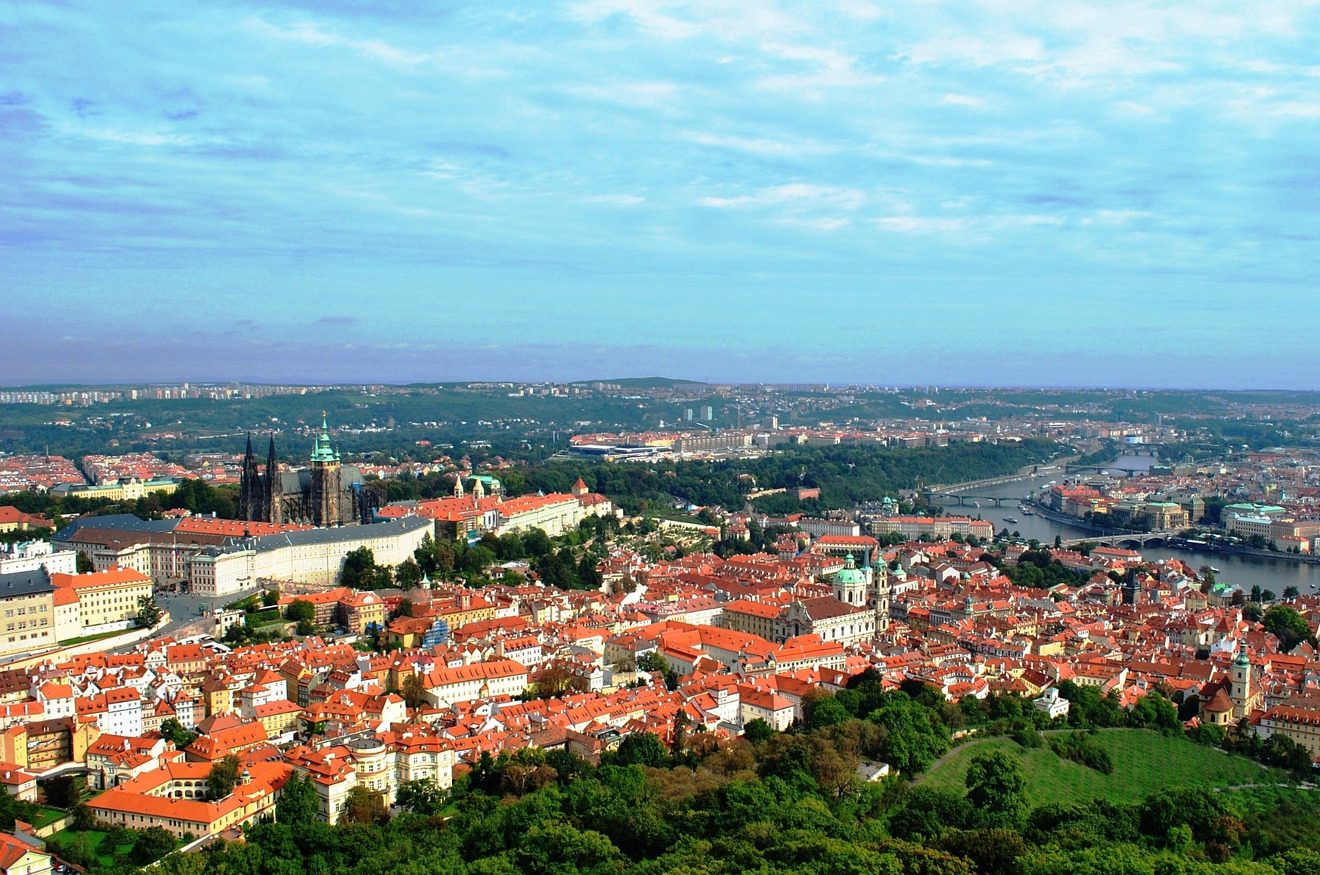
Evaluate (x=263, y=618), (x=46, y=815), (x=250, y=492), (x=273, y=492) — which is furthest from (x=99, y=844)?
(x=250, y=492)

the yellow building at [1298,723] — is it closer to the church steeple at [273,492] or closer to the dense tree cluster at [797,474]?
the church steeple at [273,492]

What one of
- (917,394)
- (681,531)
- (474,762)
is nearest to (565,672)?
(474,762)

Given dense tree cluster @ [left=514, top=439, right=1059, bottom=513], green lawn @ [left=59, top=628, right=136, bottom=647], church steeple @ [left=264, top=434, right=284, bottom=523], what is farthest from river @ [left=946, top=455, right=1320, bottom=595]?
green lawn @ [left=59, top=628, right=136, bottom=647]

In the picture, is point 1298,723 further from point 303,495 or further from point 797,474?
point 797,474

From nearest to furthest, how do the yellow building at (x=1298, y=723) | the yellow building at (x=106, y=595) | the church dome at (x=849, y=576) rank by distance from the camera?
the yellow building at (x=1298, y=723) < the yellow building at (x=106, y=595) < the church dome at (x=849, y=576)

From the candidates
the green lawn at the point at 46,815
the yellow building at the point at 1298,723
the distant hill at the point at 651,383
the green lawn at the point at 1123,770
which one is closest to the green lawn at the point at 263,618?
the green lawn at the point at 46,815

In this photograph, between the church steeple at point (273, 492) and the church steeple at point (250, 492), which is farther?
the church steeple at point (250, 492)

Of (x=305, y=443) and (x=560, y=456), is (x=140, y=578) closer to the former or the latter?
(x=560, y=456)
